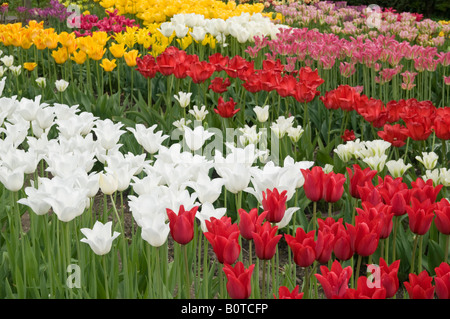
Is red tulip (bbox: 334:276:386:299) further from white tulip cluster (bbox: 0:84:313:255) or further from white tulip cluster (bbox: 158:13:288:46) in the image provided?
white tulip cluster (bbox: 158:13:288:46)

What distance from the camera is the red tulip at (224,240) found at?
1.66 meters

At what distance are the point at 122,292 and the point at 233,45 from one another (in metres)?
5.06

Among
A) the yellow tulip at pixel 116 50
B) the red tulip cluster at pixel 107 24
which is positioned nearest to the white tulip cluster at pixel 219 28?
the red tulip cluster at pixel 107 24

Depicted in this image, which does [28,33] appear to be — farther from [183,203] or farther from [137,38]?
[183,203]

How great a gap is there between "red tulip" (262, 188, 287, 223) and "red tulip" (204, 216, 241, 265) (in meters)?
0.23

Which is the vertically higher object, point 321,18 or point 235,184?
point 235,184

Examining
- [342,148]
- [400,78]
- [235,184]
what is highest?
[235,184]

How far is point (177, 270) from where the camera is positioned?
231 cm

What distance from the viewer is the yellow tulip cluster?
7.64 m

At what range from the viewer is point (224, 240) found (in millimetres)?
1669

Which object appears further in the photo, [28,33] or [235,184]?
[28,33]

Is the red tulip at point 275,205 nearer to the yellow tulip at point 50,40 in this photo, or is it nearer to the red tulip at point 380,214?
the red tulip at point 380,214

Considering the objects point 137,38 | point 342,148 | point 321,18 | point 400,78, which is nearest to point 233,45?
point 137,38
